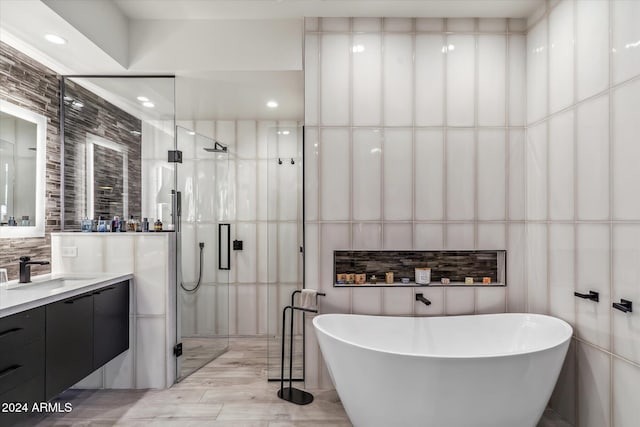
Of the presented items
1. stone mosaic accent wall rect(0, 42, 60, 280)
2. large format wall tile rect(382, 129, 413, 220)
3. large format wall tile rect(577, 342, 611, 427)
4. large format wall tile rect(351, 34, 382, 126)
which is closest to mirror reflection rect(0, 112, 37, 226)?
stone mosaic accent wall rect(0, 42, 60, 280)

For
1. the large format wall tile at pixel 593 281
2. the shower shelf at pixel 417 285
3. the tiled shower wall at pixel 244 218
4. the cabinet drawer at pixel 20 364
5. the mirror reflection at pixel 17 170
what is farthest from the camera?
the tiled shower wall at pixel 244 218

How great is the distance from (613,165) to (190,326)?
318 cm

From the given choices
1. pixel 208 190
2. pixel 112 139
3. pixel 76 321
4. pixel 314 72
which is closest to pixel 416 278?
pixel 314 72

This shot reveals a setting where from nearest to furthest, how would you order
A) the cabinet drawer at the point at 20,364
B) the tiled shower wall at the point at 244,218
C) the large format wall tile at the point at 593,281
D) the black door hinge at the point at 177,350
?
the cabinet drawer at the point at 20,364 < the large format wall tile at the point at 593,281 < the black door hinge at the point at 177,350 < the tiled shower wall at the point at 244,218

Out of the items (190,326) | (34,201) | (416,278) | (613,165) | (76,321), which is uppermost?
(613,165)

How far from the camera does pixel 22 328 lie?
1.91 metres

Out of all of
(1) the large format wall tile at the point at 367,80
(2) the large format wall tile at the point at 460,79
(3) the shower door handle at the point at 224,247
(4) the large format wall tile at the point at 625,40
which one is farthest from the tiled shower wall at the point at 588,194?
(3) the shower door handle at the point at 224,247

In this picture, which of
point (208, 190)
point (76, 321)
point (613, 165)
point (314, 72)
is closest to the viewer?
point (613, 165)

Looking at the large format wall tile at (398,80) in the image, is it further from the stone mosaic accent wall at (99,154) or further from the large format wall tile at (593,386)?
the stone mosaic accent wall at (99,154)

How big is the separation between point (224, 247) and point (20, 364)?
2042 millimetres

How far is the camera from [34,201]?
8.98 ft

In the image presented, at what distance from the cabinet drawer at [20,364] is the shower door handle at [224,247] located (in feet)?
5.65

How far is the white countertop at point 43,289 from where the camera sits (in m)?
1.89

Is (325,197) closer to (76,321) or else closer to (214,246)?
(214,246)
